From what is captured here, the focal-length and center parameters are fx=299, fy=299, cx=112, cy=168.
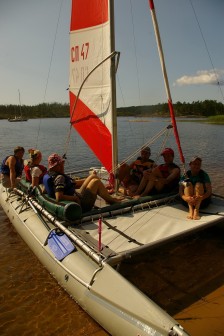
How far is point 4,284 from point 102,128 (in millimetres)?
4522

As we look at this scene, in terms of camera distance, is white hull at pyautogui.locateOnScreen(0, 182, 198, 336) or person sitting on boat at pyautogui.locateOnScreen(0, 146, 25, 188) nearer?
white hull at pyautogui.locateOnScreen(0, 182, 198, 336)

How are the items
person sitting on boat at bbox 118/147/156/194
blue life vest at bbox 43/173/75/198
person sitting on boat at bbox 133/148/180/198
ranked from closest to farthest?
blue life vest at bbox 43/173/75/198
person sitting on boat at bbox 133/148/180/198
person sitting on boat at bbox 118/147/156/194

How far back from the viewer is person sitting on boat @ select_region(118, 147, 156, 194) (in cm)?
773

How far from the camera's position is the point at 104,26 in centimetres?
767

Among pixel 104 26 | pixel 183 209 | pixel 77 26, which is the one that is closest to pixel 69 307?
pixel 183 209

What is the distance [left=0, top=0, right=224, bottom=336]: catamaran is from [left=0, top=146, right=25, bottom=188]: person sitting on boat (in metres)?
0.28

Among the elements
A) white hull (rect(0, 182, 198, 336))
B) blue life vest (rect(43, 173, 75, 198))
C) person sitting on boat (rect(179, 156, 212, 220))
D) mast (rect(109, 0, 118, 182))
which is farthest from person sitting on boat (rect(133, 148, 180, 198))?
white hull (rect(0, 182, 198, 336))

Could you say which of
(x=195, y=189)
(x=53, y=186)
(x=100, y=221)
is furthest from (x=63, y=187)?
(x=195, y=189)

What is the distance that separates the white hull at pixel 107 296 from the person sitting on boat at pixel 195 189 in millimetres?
2566

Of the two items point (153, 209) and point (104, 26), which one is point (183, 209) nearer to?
point (153, 209)

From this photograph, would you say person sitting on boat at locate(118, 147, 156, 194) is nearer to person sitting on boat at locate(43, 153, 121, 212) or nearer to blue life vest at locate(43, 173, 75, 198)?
person sitting on boat at locate(43, 153, 121, 212)

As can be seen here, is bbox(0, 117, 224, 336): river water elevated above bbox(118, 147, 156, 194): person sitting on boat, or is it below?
below

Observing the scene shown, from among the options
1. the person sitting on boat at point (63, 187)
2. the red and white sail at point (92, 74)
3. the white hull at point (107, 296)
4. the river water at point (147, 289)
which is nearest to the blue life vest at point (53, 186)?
the person sitting on boat at point (63, 187)

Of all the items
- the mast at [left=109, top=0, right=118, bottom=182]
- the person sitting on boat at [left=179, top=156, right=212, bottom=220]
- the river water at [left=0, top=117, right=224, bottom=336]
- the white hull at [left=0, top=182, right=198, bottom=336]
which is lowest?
the river water at [left=0, top=117, right=224, bottom=336]
